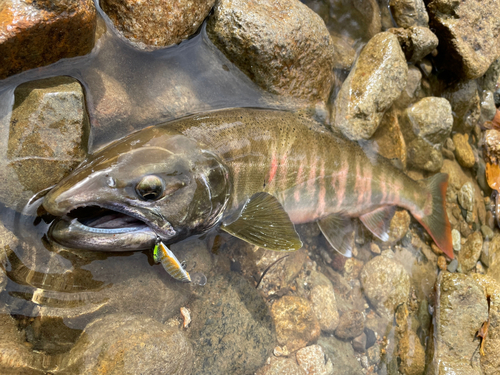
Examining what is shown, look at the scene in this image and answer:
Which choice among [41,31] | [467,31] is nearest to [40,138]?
[41,31]

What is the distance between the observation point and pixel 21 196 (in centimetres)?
282

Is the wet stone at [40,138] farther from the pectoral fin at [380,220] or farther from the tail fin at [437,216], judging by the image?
the tail fin at [437,216]

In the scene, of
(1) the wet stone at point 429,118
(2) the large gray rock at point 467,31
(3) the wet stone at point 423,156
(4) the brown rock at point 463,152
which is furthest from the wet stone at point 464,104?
(3) the wet stone at point 423,156

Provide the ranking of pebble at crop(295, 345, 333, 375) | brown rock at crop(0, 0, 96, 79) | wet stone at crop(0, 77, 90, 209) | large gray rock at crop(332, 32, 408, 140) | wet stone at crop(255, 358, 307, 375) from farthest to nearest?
large gray rock at crop(332, 32, 408, 140) < pebble at crop(295, 345, 333, 375) < wet stone at crop(255, 358, 307, 375) < wet stone at crop(0, 77, 90, 209) < brown rock at crop(0, 0, 96, 79)

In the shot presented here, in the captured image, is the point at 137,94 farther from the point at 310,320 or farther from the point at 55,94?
the point at 310,320

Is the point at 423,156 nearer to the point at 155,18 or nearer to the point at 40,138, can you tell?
the point at 155,18

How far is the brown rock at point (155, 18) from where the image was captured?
318 centimetres

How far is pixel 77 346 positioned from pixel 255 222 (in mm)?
1860

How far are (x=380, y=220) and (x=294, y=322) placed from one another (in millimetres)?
1790

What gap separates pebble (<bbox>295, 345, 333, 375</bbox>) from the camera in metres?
3.82

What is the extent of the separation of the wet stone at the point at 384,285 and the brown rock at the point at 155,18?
365 cm

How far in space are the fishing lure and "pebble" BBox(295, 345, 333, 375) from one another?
177 centimetres

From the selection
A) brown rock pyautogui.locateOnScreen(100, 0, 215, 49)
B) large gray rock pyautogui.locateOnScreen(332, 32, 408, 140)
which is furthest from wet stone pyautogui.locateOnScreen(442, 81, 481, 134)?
brown rock pyautogui.locateOnScreen(100, 0, 215, 49)

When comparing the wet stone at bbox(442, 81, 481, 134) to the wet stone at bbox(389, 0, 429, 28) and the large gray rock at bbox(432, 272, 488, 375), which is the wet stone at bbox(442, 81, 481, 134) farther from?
the large gray rock at bbox(432, 272, 488, 375)
